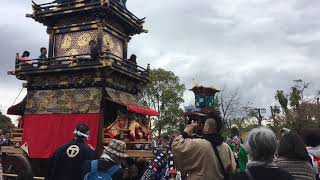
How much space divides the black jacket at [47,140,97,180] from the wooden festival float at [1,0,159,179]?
10.5 metres

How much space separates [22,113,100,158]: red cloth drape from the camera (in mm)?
17734

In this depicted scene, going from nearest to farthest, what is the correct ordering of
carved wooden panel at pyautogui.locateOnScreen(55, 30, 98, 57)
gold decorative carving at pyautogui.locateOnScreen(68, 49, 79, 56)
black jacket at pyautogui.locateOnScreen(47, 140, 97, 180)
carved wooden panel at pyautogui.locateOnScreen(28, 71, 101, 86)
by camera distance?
black jacket at pyautogui.locateOnScreen(47, 140, 97, 180)
carved wooden panel at pyautogui.locateOnScreen(28, 71, 101, 86)
carved wooden panel at pyautogui.locateOnScreen(55, 30, 98, 57)
gold decorative carving at pyautogui.locateOnScreen(68, 49, 79, 56)

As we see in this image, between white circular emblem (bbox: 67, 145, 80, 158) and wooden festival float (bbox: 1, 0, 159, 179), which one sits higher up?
wooden festival float (bbox: 1, 0, 159, 179)

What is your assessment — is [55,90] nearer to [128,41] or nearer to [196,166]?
[128,41]

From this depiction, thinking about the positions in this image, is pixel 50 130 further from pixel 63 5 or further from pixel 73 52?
pixel 63 5

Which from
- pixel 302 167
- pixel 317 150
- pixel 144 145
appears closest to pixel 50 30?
pixel 144 145

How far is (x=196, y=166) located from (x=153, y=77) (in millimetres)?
33954

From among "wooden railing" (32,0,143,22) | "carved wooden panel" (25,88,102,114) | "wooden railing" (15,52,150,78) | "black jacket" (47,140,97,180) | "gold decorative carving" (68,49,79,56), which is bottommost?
"black jacket" (47,140,97,180)

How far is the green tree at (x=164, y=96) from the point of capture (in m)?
37.8

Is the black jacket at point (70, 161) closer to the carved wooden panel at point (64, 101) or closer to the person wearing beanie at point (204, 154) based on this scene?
the person wearing beanie at point (204, 154)

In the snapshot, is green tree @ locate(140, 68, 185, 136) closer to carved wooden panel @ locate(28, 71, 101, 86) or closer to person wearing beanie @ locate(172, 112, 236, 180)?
carved wooden panel @ locate(28, 71, 101, 86)

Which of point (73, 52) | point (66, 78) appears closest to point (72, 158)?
point (66, 78)

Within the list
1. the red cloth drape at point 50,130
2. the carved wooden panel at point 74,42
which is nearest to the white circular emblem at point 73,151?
the red cloth drape at point 50,130

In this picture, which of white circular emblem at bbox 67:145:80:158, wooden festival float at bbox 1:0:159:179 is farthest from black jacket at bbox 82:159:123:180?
wooden festival float at bbox 1:0:159:179
